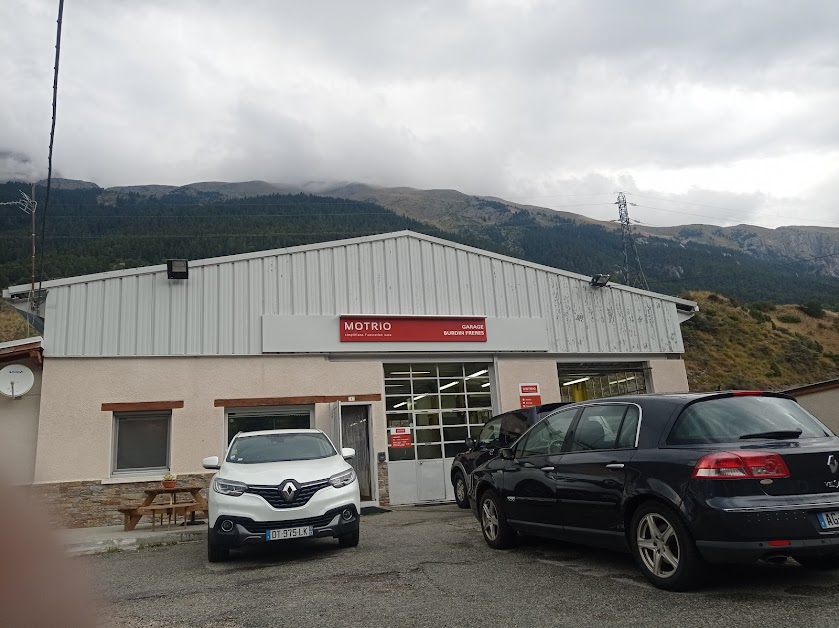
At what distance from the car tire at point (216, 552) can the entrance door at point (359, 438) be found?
650cm

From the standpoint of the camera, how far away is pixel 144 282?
44.5 feet

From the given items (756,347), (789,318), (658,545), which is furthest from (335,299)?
(789,318)

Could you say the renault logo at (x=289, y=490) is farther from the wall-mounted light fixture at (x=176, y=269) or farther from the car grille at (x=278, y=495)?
the wall-mounted light fixture at (x=176, y=269)

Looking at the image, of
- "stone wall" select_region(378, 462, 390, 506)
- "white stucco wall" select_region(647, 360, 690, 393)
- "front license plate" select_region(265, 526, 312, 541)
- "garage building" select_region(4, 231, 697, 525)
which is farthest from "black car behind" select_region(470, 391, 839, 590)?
"white stucco wall" select_region(647, 360, 690, 393)

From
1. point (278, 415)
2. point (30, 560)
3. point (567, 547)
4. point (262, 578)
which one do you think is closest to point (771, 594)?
point (567, 547)

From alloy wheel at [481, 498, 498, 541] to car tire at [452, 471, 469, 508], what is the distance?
16.7 feet

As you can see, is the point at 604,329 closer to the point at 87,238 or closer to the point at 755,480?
the point at 755,480

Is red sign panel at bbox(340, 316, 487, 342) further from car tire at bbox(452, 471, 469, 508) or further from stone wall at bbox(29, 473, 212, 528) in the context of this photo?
stone wall at bbox(29, 473, 212, 528)

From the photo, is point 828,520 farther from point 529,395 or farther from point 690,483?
point 529,395

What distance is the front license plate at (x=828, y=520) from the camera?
4.37 meters

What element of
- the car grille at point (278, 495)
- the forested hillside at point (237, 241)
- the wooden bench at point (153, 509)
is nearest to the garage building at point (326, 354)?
the wooden bench at point (153, 509)

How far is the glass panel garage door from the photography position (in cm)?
1484

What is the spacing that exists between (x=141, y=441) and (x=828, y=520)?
12234 mm

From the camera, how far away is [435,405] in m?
15.3
